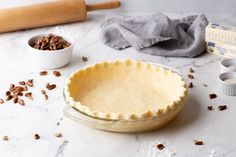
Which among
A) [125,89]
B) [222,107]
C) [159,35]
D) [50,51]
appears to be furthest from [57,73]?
[222,107]

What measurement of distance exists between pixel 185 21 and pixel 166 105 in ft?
1.64

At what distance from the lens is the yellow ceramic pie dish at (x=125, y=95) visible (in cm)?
108

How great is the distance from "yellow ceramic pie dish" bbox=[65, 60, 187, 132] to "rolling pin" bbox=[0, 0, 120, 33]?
38cm

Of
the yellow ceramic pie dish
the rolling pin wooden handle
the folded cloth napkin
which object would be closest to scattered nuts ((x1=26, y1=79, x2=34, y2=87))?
the yellow ceramic pie dish

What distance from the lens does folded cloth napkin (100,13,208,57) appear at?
57.5 inches

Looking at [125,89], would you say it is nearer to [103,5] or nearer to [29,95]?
[29,95]

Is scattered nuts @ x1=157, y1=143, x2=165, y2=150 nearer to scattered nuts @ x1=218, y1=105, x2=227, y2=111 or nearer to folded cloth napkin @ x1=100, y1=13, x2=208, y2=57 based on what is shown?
scattered nuts @ x1=218, y1=105, x2=227, y2=111

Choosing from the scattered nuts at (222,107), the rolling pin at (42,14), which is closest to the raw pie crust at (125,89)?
the scattered nuts at (222,107)

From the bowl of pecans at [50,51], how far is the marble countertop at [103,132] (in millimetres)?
29

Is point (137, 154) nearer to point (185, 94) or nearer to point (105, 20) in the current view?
point (185, 94)

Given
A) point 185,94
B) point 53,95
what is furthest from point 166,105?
point 53,95

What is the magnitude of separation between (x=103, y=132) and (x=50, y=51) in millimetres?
330

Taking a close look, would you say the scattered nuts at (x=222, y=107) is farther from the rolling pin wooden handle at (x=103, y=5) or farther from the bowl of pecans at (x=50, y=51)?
the rolling pin wooden handle at (x=103, y=5)

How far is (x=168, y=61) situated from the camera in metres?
1.45
